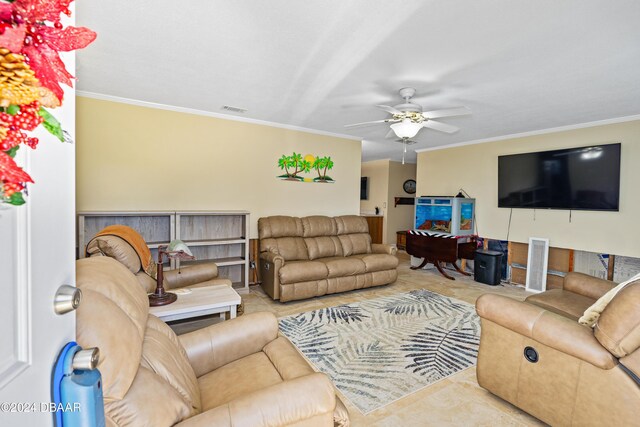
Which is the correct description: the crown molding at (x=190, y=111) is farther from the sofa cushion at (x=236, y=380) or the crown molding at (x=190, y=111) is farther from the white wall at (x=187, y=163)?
the sofa cushion at (x=236, y=380)

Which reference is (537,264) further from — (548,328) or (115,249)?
(115,249)

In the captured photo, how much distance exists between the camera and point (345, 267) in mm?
4113

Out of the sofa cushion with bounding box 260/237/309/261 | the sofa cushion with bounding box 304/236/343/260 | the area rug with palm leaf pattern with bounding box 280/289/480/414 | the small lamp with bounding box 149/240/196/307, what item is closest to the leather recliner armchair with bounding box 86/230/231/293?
the small lamp with bounding box 149/240/196/307

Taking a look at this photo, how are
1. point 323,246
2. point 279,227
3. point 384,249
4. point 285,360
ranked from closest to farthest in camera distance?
point 285,360 < point 279,227 < point 323,246 < point 384,249

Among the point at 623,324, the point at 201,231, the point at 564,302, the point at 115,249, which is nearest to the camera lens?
the point at 623,324

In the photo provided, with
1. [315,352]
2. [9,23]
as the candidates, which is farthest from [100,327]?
[315,352]

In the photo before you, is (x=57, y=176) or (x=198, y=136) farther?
(x=198, y=136)

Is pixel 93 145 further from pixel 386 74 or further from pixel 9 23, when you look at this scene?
pixel 9 23

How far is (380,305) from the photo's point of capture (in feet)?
12.4

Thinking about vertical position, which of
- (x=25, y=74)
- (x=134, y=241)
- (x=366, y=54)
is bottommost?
(x=134, y=241)

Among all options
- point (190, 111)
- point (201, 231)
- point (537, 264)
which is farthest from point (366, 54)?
point (537, 264)

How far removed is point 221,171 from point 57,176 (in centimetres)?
382

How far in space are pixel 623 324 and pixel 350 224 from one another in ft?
12.3

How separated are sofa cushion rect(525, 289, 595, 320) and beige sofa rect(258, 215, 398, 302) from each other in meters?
2.11
